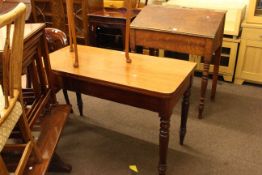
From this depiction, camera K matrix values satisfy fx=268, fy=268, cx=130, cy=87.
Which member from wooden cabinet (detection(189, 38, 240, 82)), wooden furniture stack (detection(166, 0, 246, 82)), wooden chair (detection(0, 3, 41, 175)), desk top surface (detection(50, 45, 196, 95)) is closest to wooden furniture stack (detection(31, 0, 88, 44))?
wooden furniture stack (detection(166, 0, 246, 82))

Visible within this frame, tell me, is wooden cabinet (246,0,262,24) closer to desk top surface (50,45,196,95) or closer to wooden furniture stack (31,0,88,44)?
desk top surface (50,45,196,95)

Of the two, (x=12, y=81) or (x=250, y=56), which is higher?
(x=12, y=81)

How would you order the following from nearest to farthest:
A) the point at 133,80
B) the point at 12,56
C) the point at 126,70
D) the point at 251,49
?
the point at 12,56 → the point at 133,80 → the point at 126,70 → the point at 251,49

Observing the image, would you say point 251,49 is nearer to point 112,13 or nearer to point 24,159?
point 112,13

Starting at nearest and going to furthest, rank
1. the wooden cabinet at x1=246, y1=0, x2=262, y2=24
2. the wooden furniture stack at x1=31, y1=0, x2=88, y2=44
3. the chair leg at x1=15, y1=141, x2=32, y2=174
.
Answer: the chair leg at x1=15, y1=141, x2=32, y2=174
the wooden cabinet at x1=246, y1=0, x2=262, y2=24
the wooden furniture stack at x1=31, y1=0, x2=88, y2=44

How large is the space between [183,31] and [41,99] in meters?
1.27

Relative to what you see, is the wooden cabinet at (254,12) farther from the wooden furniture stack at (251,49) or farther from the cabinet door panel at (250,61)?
the cabinet door panel at (250,61)

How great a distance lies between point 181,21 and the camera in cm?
227

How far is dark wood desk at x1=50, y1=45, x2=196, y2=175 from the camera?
1.41 metres

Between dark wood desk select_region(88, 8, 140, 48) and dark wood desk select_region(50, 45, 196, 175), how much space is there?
1.32m

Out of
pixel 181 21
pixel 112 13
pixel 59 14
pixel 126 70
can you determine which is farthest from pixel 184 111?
pixel 59 14

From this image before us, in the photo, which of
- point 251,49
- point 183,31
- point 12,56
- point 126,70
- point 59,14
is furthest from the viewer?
point 59,14

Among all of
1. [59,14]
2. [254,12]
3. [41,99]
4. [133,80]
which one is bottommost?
[41,99]

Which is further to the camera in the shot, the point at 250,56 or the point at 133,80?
the point at 250,56
